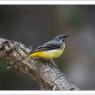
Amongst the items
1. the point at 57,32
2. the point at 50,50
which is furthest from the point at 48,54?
the point at 57,32

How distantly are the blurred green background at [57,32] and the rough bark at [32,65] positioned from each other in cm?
12

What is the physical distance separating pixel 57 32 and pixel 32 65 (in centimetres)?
24

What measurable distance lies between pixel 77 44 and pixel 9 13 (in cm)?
35

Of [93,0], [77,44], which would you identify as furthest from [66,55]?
[93,0]

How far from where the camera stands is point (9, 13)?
258cm

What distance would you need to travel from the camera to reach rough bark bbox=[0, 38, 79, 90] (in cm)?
218

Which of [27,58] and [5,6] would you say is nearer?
[27,58]

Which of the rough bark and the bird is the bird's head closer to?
the bird

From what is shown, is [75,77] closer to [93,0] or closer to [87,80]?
[87,80]

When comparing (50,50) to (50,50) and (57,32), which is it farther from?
(57,32)

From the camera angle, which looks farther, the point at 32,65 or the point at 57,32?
the point at 57,32

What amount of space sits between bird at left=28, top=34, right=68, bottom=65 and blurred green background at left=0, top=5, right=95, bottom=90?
86mm

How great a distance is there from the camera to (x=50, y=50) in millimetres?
2238

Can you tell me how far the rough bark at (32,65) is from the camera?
2176 mm
